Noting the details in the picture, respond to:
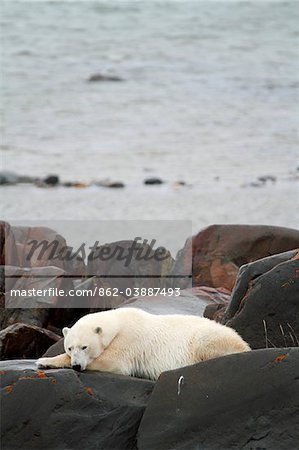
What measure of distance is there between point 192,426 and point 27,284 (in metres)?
4.20

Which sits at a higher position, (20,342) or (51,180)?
(20,342)

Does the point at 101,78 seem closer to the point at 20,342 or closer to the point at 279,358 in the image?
the point at 20,342

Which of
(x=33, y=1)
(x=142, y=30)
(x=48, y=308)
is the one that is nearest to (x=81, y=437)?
(x=48, y=308)

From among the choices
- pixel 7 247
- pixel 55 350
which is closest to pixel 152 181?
pixel 7 247

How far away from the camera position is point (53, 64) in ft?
136

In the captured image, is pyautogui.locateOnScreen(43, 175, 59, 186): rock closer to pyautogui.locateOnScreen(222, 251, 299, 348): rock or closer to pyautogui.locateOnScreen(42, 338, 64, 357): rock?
pyautogui.locateOnScreen(42, 338, 64, 357): rock

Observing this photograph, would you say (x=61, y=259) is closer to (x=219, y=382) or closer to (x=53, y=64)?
(x=219, y=382)

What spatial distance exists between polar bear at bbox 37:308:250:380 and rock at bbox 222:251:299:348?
420 mm

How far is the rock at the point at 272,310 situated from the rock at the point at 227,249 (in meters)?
3.39

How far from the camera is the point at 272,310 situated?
7.71 metres

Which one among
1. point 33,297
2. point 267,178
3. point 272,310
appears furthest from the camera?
point 267,178

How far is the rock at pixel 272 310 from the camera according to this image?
769 centimetres

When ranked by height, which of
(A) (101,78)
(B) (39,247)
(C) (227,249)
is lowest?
(A) (101,78)

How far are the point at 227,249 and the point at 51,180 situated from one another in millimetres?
10050
